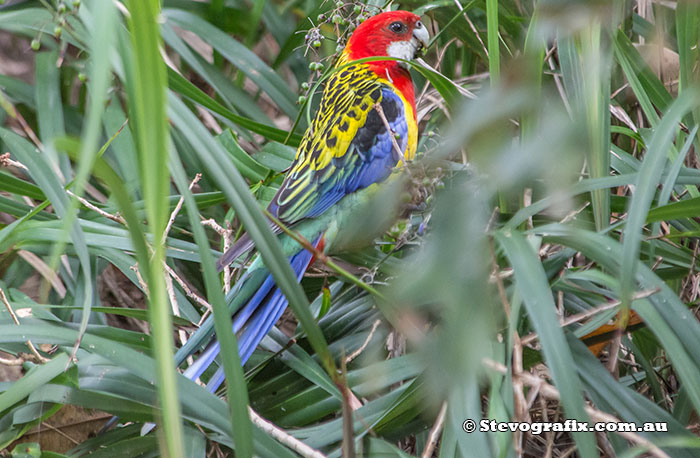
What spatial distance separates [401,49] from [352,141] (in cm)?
32

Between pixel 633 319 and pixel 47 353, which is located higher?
pixel 47 353

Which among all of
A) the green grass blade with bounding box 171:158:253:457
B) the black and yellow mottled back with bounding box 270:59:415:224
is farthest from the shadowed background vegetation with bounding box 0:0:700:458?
the black and yellow mottled back with bounding box 270:59:415:224

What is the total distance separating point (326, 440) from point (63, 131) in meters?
1.14

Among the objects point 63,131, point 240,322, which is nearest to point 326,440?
point 240,322

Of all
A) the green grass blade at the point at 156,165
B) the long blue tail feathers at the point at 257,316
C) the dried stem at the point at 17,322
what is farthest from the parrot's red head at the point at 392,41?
the green grass blade at the point at 156,165

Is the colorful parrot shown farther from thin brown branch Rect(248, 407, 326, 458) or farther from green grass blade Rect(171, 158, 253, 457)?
green grass blade Rect(171, 158, 253, 457)

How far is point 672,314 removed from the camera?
2.92 feet

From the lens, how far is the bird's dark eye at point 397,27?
5.43ft

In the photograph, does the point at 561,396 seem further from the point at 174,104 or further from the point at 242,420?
the point at 174,104

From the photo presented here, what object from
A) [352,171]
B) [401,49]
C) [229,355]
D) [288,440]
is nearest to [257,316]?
[288,440]

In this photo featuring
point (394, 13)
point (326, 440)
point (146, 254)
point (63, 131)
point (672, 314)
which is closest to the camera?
point (146, 254)

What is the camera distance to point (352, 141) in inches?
59.7

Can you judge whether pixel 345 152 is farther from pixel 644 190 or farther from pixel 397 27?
pixel 644 190

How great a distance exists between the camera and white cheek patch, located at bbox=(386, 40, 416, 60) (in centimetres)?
167
